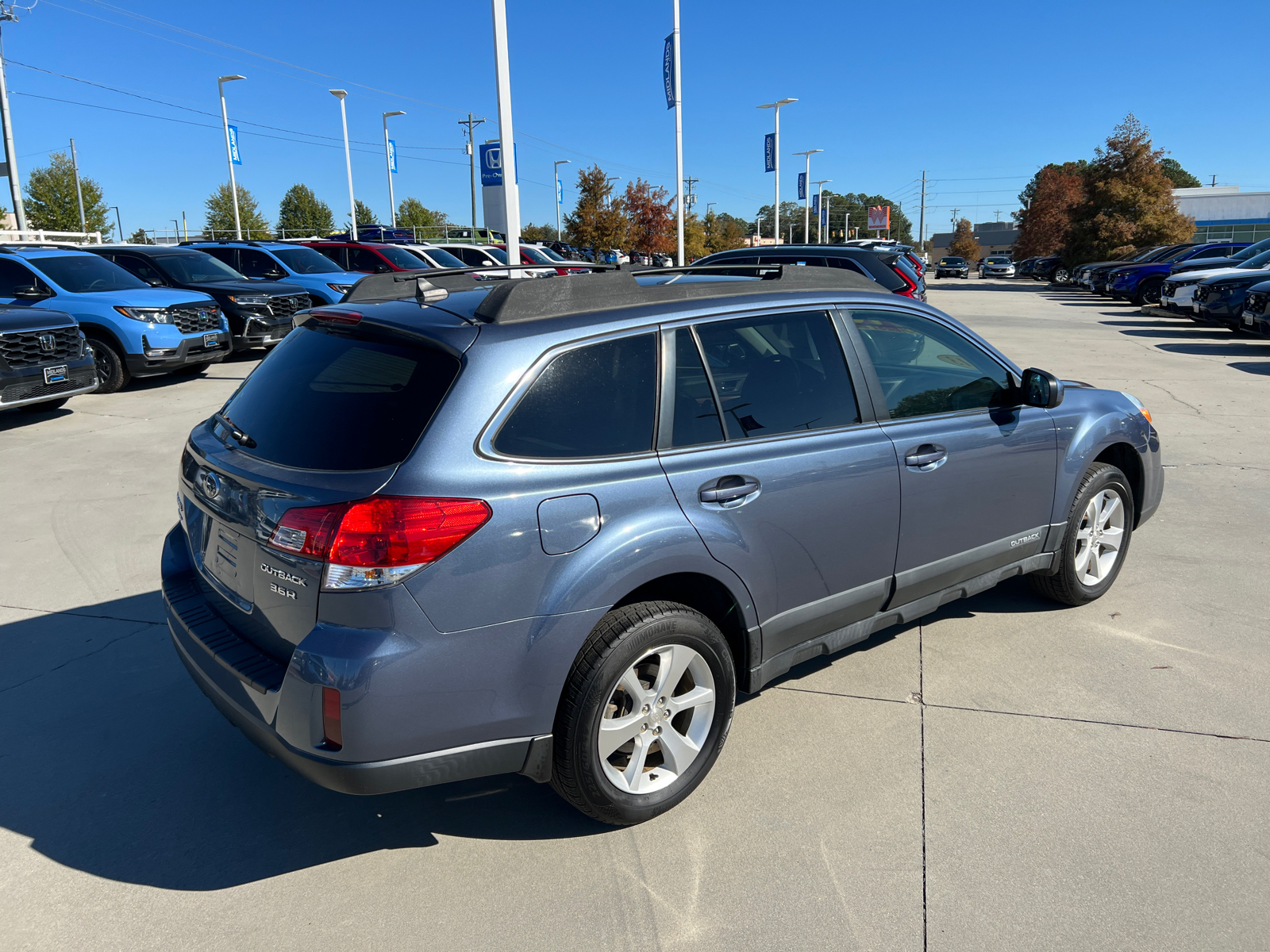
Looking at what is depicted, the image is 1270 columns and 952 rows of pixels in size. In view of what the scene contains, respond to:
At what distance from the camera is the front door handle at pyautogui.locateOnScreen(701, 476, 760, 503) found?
299cm

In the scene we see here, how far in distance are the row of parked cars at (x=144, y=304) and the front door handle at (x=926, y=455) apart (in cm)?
501

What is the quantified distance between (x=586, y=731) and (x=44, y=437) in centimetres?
863

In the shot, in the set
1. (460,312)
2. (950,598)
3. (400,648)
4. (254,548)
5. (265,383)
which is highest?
(460,312)

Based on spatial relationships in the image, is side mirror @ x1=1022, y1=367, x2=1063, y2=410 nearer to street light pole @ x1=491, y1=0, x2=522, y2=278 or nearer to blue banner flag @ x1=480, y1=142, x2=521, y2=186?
street light pole @ x1=491, y1=0, x2=522, y2=278

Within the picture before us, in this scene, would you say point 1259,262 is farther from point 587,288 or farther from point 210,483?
point 210,483

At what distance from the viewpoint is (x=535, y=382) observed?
275cm

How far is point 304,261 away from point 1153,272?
23.6m

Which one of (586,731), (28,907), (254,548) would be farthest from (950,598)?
(28,907)

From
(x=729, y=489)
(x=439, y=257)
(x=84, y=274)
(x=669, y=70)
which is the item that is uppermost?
(x=669, y=70)

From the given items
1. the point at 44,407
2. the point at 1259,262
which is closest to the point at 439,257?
the point at 44,407

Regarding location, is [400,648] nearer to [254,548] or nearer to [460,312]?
[254,548]

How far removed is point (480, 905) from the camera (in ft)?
8.81

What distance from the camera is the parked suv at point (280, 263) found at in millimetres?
16309

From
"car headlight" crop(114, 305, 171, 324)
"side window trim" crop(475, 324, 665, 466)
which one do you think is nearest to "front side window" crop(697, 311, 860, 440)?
"side window trim" crop(475, 324, 665, 466)
